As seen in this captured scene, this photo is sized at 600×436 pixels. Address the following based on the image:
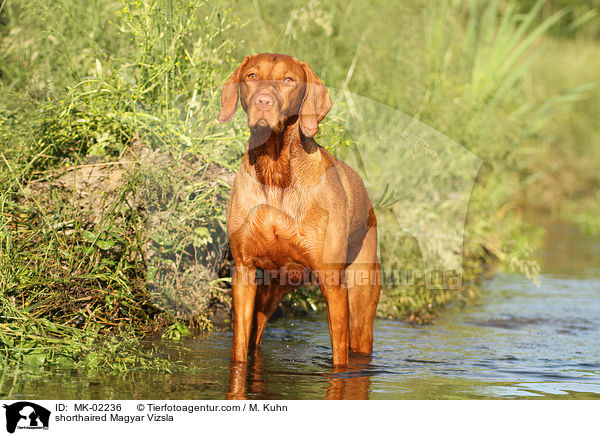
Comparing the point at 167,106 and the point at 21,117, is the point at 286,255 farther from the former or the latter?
the point at 21,117

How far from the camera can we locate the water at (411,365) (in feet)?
14.6

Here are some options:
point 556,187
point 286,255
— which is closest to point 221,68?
point 286,255

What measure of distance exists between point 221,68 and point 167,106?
681 millimetres

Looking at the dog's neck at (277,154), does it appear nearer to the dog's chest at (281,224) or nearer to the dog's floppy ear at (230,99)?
the dog's chest at (281,224)

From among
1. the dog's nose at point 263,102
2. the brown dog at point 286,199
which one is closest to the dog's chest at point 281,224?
the brown dog at point 286,199

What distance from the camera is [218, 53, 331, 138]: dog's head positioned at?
4.29m

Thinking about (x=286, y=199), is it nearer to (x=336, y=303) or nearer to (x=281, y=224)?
(x=281, y=224)

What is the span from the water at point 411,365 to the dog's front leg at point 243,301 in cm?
17

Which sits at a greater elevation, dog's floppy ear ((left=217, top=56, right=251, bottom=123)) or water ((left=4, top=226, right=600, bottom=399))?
dog's floppy ear ((left=217, top=56, right=251, bottom=123))
